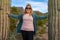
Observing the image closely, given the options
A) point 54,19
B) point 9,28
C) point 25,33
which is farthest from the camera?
point 9,28

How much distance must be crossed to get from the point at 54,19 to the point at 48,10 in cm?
36

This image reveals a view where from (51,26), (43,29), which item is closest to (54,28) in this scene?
(51,26)

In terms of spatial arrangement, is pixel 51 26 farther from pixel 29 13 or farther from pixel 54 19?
pixel 29 13

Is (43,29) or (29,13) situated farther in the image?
(43,29)

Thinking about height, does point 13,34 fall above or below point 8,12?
below

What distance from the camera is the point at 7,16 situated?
8305mm

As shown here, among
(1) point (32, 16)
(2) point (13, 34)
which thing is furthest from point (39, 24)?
(1) point (32, 16)

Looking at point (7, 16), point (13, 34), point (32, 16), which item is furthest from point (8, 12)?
point (32, 16)

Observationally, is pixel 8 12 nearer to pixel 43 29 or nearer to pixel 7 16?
pixel 7 16

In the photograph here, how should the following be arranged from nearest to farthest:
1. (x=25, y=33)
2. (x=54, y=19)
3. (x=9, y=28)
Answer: (x=25, y=33)
(x=54, y=19)
(x=9, y=28)

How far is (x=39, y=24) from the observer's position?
29.3ft

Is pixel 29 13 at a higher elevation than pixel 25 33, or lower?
higher

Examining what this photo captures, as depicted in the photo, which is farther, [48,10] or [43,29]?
[43,29]

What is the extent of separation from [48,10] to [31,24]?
121cm
